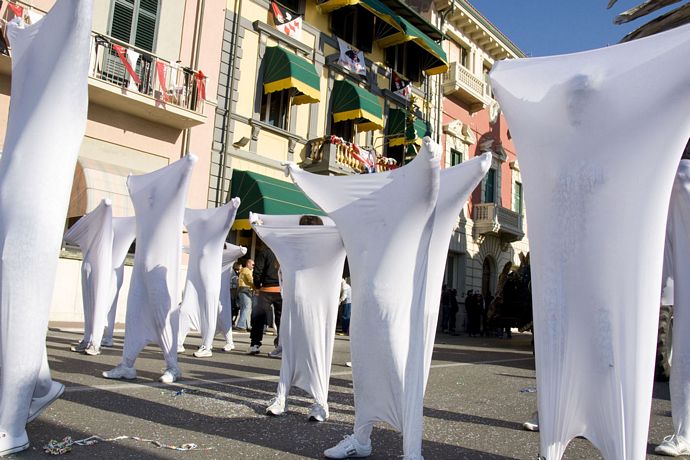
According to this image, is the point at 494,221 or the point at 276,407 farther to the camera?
the point at 494,221

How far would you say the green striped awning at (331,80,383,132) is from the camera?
63.1ft

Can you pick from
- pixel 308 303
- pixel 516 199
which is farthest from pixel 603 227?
pixel 516 199

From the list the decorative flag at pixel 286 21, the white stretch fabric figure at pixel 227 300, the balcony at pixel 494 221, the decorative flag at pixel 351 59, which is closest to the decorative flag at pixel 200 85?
the decorative flag at pixel 286 21

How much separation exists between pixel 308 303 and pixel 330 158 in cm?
1362

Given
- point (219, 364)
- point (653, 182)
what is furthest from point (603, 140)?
point (219, 364)

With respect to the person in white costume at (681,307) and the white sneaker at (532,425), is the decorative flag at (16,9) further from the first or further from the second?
the person in white costume at (681,307)

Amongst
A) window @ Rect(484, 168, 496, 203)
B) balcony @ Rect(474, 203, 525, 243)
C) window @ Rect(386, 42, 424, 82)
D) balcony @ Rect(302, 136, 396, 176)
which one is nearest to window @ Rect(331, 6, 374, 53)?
window @ Rect(386, 42, 424, 82)

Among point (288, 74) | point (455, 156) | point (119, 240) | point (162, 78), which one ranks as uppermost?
point (455, 156)

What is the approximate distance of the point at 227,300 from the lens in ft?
35.0

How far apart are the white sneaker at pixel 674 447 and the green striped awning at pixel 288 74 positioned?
47.4 ft

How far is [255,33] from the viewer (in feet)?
57.4

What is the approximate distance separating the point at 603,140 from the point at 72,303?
1281 cm

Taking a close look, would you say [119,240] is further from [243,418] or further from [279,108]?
[279,108]

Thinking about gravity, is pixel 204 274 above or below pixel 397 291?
above
